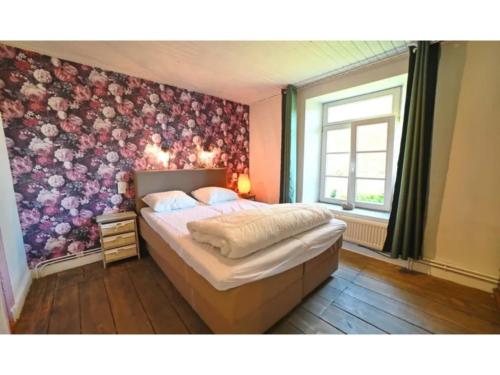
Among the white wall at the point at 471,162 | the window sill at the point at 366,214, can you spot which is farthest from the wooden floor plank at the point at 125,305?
the white wall at the point at 471,162

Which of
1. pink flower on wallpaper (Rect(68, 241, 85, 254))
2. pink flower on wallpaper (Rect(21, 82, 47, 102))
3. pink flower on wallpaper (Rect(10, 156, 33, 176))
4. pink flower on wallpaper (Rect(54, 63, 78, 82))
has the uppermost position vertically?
pink flower on wallpaper (Rect(54, 63, 78, 82))

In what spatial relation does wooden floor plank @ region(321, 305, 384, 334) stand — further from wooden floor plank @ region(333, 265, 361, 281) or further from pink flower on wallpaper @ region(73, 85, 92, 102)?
pink flower on wallpaper @ region(73, 85, 92, 102)

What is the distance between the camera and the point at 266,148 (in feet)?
11.5

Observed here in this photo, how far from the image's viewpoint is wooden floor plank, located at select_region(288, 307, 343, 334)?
1359 mm

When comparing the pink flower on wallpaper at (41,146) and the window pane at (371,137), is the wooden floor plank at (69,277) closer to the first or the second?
the pink flower on wallpaper at (41,146)

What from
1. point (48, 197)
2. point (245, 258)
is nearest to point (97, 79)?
point (48, 197)

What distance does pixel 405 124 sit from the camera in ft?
6.67

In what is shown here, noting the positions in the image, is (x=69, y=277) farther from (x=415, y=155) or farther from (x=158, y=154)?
(x=415, y=155)

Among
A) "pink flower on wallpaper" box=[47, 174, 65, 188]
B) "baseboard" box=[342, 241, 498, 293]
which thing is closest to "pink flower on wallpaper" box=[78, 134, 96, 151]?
"pink flower on wallpaper" box=[47, 174, 65, 188]

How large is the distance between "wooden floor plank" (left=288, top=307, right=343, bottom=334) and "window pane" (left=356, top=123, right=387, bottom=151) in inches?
89.6

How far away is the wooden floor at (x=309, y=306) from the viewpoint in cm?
139
